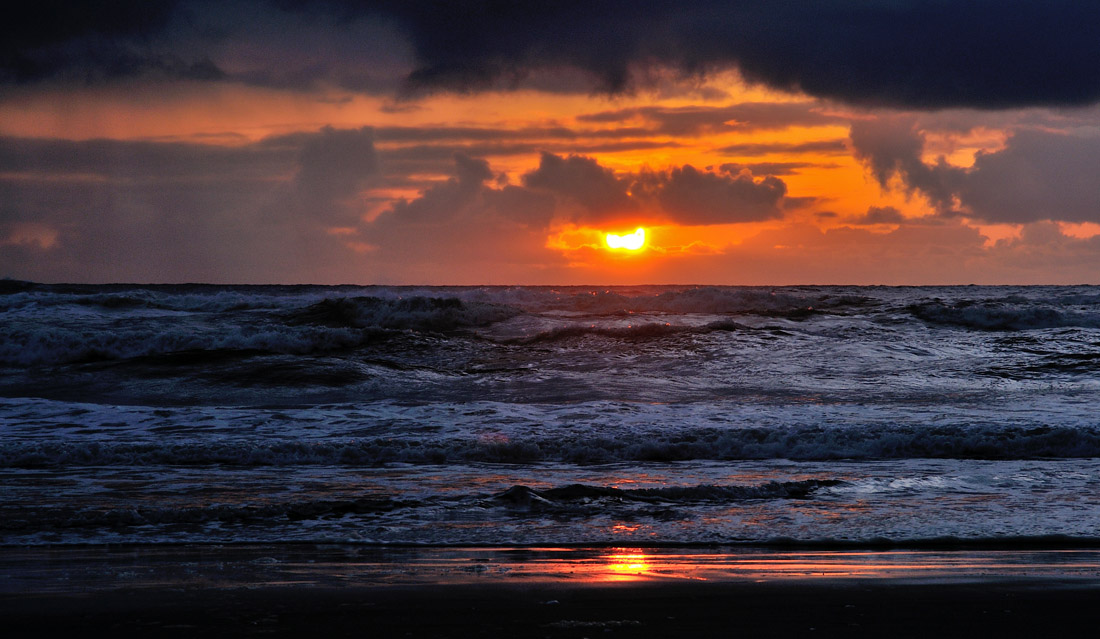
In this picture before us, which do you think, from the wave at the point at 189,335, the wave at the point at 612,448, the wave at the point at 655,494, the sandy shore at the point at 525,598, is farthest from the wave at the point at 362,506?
the wave at the point at 189,335

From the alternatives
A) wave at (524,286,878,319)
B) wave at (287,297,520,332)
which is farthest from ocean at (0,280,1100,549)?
wave at (524,286,878,319)

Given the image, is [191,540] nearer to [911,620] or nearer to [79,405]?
[911,620]

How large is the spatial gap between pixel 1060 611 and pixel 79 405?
11948 millimetres

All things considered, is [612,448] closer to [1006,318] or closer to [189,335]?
[189,335]

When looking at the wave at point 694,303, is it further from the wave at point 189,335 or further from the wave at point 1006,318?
the wave at point 189,335

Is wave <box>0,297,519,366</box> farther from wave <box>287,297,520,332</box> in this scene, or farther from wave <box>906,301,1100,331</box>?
wave <box>906,301,1100,331</box>

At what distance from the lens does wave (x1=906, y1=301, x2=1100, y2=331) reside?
27391 millimetres

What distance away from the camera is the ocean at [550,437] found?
21.4ft

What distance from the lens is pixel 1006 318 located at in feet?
94.2

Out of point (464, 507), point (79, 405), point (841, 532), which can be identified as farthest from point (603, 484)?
point (79, 405)

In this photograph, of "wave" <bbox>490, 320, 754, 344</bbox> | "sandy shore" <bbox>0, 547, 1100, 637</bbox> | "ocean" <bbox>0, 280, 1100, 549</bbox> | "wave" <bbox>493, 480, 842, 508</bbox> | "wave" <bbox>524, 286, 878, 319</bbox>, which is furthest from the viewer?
"wave" <bbox>524, 286, 878, 319</bbox>

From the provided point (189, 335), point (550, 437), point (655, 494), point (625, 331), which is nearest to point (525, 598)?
point (655, 494)

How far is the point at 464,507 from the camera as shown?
7.09 m

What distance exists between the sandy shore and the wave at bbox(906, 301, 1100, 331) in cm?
2424
